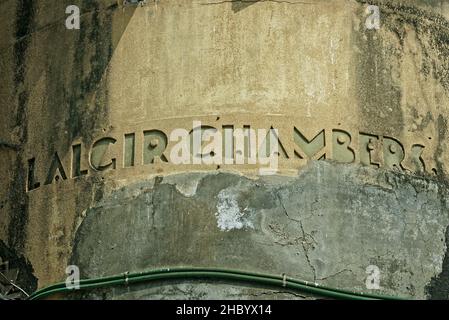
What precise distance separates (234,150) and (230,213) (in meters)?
0.63

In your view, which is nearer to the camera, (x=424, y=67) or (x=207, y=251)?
(x=207, y=251)

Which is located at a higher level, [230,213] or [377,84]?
[377,84]

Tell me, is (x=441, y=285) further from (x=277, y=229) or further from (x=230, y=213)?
(x=230, y=213)

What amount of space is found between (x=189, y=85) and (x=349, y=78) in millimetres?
1545

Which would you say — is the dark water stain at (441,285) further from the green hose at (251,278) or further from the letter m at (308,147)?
the letter m at (308,147)

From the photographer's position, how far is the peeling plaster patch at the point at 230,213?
19688 millimetres

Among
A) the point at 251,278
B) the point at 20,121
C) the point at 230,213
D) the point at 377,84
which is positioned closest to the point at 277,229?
the point at 230,213

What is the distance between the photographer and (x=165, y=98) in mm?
20297

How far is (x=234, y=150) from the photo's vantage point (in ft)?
65.5

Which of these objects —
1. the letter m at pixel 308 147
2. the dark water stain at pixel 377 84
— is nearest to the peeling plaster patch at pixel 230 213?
the letter m at pixel 308 147

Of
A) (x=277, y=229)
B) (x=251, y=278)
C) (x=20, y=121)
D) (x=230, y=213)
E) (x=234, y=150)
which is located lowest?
(x=251, y=278)
